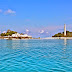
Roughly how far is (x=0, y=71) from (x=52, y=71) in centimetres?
571

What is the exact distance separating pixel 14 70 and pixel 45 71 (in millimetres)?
3497

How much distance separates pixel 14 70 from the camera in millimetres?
15180

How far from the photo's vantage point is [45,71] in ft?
48.2

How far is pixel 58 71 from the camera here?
14.5 meters

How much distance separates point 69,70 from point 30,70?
4.35m

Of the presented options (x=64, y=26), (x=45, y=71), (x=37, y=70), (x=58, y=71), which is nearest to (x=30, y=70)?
(x=37, y=70)

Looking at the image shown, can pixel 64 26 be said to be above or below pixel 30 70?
above

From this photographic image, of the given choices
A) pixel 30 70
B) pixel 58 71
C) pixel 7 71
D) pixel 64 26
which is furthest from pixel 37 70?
pixel 64 26

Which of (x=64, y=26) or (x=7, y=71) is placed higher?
(x=64, y=26)

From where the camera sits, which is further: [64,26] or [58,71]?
[64,26]

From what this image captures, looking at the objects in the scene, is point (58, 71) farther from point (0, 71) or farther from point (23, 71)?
point (0, 71)

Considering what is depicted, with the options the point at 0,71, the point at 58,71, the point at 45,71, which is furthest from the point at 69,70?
the point at 0,71

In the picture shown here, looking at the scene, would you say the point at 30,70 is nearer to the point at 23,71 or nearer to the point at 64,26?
the point at 23,71

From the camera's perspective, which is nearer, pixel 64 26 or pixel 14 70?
pixel 14 70
